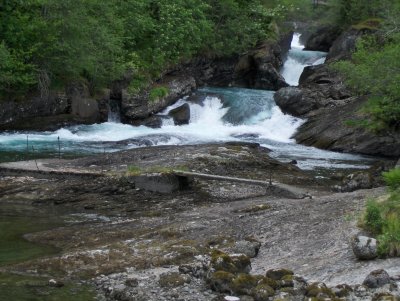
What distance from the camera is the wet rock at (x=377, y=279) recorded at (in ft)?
32.4

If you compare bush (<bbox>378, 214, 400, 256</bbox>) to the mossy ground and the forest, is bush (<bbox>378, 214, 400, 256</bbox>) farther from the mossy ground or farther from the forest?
the forest

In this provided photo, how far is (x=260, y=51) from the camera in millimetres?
43812

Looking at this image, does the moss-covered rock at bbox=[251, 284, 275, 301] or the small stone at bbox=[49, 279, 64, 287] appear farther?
the small stone at bbox=[49, 279, 64, 287]

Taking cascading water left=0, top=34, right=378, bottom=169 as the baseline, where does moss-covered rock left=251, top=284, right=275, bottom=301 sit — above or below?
below

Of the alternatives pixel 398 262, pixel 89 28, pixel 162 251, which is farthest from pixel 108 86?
pixel 398 262

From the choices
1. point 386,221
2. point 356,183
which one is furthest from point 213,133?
point 386,221

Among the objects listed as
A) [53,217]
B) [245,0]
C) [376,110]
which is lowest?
[53,217]

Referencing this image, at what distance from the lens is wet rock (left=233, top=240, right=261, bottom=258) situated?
12438 mm

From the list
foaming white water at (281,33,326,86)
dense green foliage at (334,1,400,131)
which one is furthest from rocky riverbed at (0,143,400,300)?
foaming white water at (281,33,326,86)

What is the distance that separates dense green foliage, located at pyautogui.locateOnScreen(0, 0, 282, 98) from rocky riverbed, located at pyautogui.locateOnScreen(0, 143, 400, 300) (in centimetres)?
913

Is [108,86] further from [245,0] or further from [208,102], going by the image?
[245,0]

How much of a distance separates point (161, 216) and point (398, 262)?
6.94 metres

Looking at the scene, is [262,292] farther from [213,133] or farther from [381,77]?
[213,133]

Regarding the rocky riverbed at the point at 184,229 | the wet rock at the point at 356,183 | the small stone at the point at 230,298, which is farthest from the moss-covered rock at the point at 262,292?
the wet rock at the point at 356,183
